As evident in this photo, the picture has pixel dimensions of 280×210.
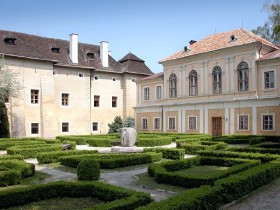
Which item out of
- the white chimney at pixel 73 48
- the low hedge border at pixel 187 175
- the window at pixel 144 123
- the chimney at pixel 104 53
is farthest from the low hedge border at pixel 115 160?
the chimney at pixel 104 53

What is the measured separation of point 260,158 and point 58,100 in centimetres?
2607

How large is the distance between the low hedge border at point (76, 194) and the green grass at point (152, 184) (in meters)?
2.01

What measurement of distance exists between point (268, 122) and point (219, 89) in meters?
5.69

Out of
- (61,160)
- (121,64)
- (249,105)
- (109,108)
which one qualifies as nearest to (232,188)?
(61,160)

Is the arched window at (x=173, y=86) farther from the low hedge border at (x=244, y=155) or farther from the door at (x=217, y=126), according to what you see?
the low hedge border at (x=244, y=155)

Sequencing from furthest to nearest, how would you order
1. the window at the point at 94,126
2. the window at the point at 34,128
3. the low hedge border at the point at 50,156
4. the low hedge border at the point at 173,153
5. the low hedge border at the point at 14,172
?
the window at the point at 94,126 → the window at the point at 34,128 → the low hedge border at the point at 173,153 → the low hedge border at the point at 50,156 → the low hedge border at the point at 14,172

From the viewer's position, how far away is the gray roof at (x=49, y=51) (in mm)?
32781

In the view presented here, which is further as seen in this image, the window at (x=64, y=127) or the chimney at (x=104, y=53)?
the chimney at (x=104, y=53)

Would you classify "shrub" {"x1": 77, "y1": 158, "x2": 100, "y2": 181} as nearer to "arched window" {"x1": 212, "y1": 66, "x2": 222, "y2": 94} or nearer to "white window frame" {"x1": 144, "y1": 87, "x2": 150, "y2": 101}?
"arched window" {"x1": 212, "y1": 66, "x2": 222, "y2": 94}

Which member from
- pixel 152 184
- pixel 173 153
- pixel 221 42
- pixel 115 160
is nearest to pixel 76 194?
pixel 152 184

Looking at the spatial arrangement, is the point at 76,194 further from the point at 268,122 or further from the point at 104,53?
the point at 104,53

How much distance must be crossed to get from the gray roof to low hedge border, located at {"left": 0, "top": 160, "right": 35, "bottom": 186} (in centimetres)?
2087

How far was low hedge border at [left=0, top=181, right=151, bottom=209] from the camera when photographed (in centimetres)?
744

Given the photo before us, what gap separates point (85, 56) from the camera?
39656mm
